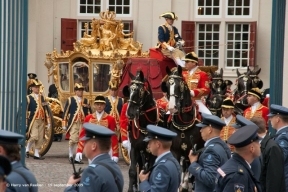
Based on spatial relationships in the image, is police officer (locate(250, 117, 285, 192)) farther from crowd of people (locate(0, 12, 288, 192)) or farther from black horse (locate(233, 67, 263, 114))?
black horse (locate(233, 67, 263, 114))

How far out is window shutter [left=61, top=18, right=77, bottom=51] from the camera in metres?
30.8

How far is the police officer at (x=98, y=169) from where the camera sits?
7.67 meters

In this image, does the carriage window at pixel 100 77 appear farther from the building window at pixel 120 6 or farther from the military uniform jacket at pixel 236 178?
the military uniform jacket at pixel 236 178

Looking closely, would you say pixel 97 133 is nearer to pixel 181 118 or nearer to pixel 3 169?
pixel 3 169

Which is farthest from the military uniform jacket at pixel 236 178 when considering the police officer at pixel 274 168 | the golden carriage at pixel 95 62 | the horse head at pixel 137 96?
the golden carriage at pixel 95 62

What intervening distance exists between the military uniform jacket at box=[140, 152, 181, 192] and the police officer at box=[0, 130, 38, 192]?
5.24 ft

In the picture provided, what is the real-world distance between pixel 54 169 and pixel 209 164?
899cm

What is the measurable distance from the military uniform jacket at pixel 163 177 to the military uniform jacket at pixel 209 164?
3.07ft

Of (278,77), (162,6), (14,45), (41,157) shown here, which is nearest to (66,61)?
Answer: (41,157)

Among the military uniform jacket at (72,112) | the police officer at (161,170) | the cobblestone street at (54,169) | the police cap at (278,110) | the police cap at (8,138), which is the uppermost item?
the police cap at (8,138)

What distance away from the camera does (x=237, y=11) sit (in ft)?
103

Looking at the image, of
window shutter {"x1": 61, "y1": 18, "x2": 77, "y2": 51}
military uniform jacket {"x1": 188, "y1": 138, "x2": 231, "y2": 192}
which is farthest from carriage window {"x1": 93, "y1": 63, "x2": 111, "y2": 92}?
military uniform jacket {"x1": 188, "y1": 138, "x2": 231, "y2": 192}

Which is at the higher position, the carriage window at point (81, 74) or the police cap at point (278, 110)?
the police cap at point (278, 110)

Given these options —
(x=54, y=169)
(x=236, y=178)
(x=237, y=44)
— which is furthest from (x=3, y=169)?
(x=237, y=44)
